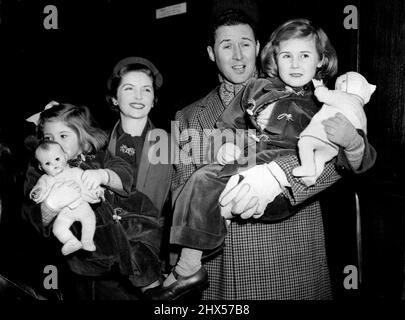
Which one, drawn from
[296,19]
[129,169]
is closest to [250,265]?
[129,169]

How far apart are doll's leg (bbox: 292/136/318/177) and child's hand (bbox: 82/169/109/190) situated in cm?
60

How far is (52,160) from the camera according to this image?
1379mm

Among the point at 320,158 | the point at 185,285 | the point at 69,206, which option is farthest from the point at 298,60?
the point at 69,206

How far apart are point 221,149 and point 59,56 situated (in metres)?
0.72

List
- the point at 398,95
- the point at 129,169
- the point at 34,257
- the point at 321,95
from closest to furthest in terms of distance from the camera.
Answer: the point at 321,95, the point at 398,95, the point at 129,169, the point at 34,257

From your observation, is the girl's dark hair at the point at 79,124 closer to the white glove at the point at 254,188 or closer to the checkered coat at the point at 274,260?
the checkered coat at the point at 274,260

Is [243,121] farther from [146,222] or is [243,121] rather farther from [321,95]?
[146,222]

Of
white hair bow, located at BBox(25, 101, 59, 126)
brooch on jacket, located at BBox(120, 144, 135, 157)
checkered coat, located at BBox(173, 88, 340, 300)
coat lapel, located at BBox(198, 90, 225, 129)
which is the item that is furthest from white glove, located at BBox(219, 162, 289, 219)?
white hair bow, located at BBox(25, 101, 59, 126)

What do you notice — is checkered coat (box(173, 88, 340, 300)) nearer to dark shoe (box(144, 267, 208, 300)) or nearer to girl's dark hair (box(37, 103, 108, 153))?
dark shoe (box(144, 267, 208, 300))

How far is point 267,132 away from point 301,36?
0.95 feet

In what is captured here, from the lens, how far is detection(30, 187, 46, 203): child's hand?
4.53 feet

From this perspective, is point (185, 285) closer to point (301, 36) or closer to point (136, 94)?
point (136, 94)

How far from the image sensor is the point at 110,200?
1.44 m

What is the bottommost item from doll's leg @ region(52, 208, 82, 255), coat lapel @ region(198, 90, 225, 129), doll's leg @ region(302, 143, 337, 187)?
doll's leg @ region(52, 208, 82, 255)
